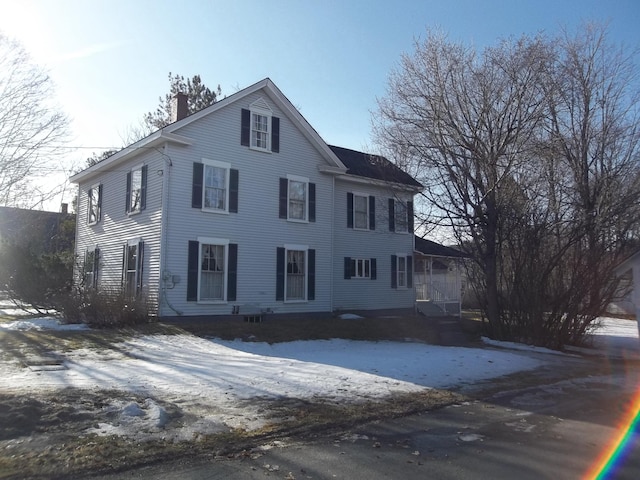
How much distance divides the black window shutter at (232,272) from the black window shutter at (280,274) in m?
1.81

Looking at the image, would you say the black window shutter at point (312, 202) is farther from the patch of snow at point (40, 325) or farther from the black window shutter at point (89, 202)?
the black window shutter at point (89, 202)

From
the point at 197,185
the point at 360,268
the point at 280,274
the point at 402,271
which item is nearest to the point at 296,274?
the point at 280,274

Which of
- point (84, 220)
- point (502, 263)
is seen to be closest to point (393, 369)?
point (502, 263)

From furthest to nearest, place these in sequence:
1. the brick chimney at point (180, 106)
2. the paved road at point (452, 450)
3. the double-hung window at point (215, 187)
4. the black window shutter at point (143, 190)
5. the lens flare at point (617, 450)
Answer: the brick chimney at point (180, 106), the black window shutter at point (143, 190), the double-hung window at point (215, 187), the lens flare at point (617, 450), the paved road at point (452, 450)

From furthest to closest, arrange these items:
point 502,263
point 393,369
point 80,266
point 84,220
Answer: point 84,220
point 80,266
point 502,263
point 393,369

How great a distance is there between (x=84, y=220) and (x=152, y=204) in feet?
25.1

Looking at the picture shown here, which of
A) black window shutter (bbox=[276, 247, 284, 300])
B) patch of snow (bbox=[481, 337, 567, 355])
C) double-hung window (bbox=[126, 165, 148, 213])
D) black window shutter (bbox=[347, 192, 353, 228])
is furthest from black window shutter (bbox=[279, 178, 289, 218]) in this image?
patch of snow (bbox=[481, 337, 567, 355])

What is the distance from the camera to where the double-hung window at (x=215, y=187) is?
707 inches

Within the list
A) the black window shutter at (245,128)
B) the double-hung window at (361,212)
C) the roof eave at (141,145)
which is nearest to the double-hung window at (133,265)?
the roof eave at (141,145)

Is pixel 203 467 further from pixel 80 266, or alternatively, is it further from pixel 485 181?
pixel 80 266

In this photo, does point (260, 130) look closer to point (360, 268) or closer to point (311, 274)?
point (311, 274)

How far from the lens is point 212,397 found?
7984 millimetres

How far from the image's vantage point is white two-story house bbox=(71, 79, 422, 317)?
1761cm

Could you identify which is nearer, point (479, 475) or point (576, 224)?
point (479, 475)
